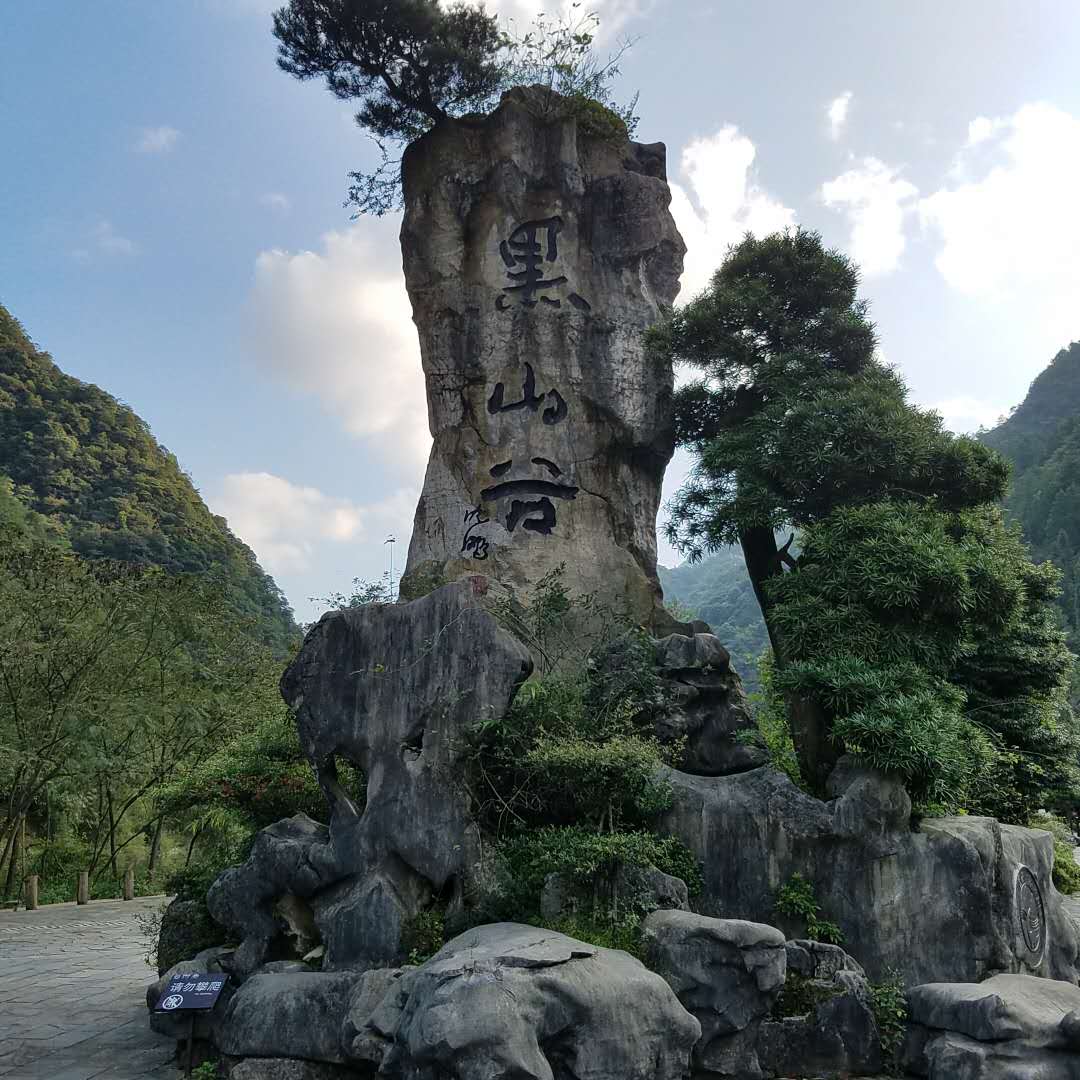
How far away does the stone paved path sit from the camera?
585 cm

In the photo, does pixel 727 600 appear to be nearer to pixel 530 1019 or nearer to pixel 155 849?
pixel 155 849

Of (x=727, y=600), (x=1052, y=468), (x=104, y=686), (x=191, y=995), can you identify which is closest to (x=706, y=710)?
(x=191, y=995)

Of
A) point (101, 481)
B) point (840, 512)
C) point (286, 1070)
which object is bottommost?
point (286, 1070)

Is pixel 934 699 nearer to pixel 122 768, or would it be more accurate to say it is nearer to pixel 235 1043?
pixel 235 1043

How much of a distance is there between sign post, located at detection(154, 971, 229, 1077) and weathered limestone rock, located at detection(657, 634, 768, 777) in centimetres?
362

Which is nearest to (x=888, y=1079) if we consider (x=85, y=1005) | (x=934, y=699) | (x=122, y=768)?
(x=934, y=699)

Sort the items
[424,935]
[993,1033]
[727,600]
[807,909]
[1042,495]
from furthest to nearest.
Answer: [727,600] → [1042,495] → [807,909] → [424,935] → [993,1033]

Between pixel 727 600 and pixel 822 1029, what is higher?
pixel 727 600

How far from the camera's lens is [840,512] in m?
7.73

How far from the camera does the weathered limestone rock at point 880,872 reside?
5.73 meters

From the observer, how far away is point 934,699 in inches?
266

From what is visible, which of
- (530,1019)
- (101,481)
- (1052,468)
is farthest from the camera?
(1052,468)

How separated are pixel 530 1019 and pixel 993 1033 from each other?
2.64 m

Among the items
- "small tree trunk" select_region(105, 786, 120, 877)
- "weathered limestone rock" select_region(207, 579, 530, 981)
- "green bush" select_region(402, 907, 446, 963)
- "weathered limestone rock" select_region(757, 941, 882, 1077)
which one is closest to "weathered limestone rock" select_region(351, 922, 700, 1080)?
"green bush" select_region(402, 907, 446, 963)
